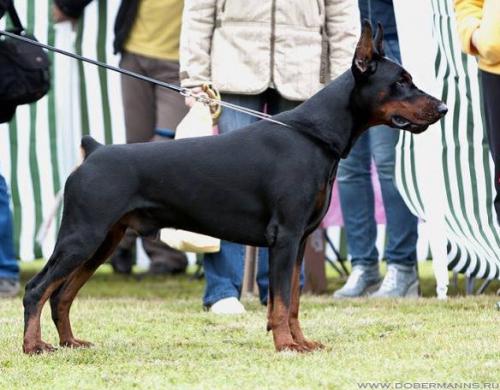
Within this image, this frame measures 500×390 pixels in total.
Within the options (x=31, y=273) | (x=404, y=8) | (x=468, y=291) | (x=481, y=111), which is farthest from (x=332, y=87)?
(x=31, y=273)

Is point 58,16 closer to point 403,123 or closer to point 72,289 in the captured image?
point 72,289

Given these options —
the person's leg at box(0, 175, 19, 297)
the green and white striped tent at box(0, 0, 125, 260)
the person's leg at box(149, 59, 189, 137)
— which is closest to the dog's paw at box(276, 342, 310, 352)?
the person's leg at box(0, 175, 19, 297)

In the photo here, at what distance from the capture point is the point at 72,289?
515 centimetres

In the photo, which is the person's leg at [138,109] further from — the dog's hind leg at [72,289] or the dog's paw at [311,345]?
the dog's paw at [311,345]

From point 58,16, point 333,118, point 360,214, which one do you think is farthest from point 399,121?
point 58,16

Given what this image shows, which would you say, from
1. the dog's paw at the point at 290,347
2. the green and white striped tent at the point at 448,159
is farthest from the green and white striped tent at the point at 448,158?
the dog's paw at the point at 290,347

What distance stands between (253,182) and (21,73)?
Answer: 8.09 ft

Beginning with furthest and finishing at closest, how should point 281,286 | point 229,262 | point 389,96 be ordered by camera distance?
1. point 229,262
2. point 389,96
3. point 281,286

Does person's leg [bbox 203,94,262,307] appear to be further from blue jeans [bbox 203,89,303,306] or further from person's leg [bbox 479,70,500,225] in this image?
person's leg [bbox 479,70,500,225]

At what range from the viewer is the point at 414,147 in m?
6.66

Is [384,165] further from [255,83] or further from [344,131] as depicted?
[344,131]

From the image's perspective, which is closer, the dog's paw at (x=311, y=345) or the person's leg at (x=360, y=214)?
the dog's paw at (x=311, y=345)

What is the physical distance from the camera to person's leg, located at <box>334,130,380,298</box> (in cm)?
738

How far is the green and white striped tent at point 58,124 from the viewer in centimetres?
853
